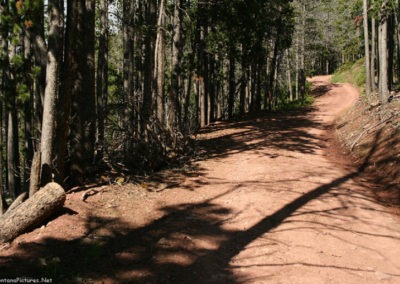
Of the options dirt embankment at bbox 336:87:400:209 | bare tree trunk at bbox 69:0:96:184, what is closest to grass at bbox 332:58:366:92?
dirt embankment at bbox 336:87:400:209

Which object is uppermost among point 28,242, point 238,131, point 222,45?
point 222,45

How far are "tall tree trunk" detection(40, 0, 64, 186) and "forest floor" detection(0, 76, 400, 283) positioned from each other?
40.8 inches

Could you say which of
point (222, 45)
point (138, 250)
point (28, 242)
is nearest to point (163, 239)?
point (138, 250)

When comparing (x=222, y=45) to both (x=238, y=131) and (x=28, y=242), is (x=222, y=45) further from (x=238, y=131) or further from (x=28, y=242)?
(x=28, y=242)

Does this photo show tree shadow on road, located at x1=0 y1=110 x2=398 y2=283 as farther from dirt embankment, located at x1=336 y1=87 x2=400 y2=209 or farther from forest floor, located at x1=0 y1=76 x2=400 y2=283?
dirt embankment, located at x1=336 y1=87 x2=400 y2=209

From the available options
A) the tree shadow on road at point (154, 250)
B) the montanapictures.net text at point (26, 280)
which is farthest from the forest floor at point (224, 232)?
the montanapictures.net text at point (26, 280)

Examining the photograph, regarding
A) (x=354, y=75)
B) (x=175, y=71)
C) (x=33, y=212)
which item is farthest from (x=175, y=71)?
(x=354, y=75)

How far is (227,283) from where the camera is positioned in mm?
5055

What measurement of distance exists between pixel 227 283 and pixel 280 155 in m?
7.89

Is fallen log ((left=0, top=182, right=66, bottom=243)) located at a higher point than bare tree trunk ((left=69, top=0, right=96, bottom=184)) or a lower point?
lower

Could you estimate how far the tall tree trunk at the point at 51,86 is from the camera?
7141 mm

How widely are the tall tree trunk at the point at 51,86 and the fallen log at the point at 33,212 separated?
2.43ft

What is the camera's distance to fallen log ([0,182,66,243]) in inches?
240

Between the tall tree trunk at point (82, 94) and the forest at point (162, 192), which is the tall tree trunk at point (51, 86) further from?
the tall tree trunk at point (82, 94)
